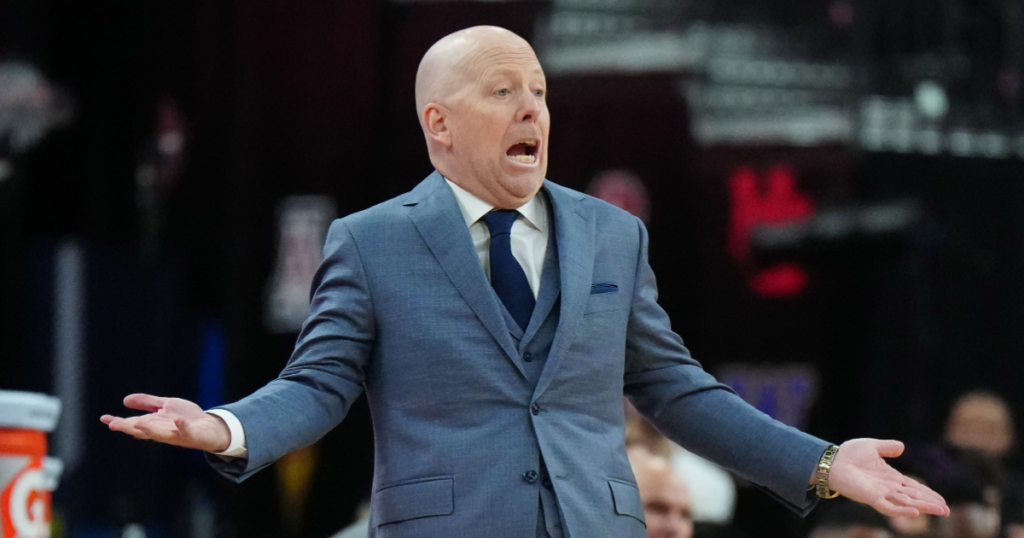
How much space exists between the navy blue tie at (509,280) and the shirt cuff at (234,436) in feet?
1.75

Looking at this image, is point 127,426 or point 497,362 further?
point 497,362

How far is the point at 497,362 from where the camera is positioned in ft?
8.34

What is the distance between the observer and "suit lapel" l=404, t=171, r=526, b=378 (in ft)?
8.37

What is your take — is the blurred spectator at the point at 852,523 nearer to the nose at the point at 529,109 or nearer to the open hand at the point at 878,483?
the open hand at the point at 878,483

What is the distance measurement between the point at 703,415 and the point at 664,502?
125cm

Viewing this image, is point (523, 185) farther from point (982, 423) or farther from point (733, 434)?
point (982, 423)

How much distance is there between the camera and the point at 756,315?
664cm

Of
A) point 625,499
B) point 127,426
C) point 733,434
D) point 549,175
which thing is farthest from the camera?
point 549,175

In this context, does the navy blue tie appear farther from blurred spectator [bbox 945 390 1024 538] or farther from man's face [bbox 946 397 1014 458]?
man's face [bbox 946 397 1014 458]

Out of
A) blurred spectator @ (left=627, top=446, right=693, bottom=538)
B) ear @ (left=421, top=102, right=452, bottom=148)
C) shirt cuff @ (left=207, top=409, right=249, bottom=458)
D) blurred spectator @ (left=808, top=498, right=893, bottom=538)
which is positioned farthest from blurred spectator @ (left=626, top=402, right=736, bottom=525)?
shirt cuff @ (left=207, top=409, right=249, bottom=458)

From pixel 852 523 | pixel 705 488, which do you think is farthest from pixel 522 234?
pixel 705 488

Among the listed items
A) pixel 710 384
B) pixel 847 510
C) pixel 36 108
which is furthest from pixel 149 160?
pixel 710 384

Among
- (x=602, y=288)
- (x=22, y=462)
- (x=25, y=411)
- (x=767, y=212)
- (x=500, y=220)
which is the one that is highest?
(x=500, y=220)

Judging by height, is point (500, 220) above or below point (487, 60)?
below
